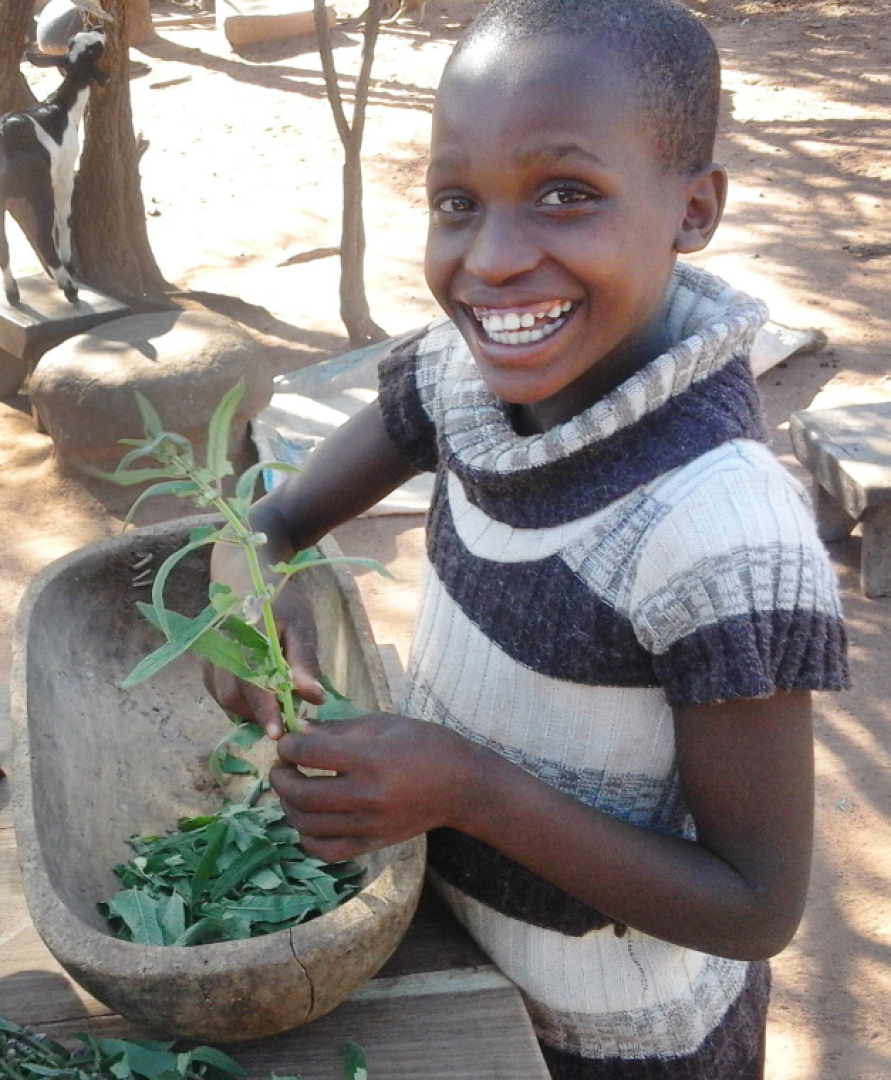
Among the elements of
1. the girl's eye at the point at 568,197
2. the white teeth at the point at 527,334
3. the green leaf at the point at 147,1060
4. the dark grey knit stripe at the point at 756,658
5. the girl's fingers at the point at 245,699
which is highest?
the girl's eye at the point at 568,197

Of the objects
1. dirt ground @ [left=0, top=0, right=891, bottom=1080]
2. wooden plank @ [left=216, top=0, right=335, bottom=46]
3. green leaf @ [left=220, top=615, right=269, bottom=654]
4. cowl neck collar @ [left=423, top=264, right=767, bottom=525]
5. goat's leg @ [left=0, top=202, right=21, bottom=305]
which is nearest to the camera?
cowl neck collar @ [left=423, top=264, right=767, bottom=525]

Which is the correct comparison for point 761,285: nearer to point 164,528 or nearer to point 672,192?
point 164,528

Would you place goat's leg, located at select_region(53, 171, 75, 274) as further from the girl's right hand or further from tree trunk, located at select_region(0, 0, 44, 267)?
the girl's right hand

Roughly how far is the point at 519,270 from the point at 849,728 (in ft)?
8.97

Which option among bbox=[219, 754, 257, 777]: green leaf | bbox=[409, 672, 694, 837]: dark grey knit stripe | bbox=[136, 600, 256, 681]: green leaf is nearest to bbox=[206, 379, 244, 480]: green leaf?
bbox=[136, 600, 256, 681]: green leaf

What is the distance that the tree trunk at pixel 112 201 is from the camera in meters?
6.44

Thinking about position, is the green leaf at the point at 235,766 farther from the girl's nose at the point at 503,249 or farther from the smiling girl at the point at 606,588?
the girl's nose at the point at 503,249

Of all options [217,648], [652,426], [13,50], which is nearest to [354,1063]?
[217,648]

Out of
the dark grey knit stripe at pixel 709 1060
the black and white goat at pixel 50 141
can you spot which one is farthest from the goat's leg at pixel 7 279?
the dark grey knit stripe at pixel 709 1060

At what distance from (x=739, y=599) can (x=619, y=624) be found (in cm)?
12

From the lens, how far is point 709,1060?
138 cm

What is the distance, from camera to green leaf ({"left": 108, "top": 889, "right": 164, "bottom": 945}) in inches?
54.5

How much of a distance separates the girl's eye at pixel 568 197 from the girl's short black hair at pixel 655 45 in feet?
0.28

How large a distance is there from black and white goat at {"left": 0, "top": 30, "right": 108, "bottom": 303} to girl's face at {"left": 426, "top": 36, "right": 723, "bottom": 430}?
4.88 metres
